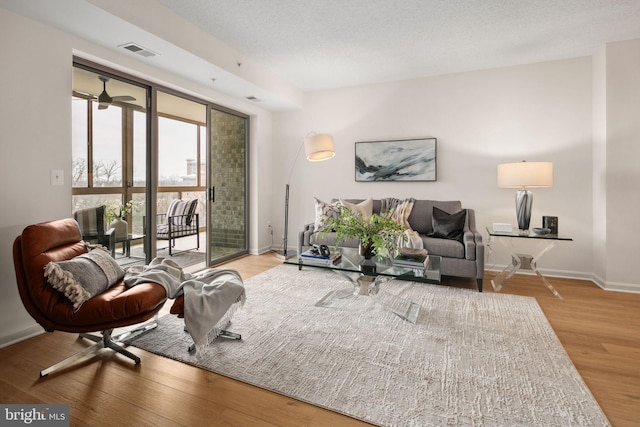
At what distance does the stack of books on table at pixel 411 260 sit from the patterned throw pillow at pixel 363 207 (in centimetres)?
149

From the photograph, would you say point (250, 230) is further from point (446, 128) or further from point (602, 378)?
point (602, 378)

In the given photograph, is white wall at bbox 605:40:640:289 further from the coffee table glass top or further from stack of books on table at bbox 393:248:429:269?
stack of books on table at bbox 393:248:429:269

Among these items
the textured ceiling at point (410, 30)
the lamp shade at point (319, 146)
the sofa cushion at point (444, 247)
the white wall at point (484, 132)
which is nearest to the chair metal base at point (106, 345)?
the lamp shade at point (319, 146)

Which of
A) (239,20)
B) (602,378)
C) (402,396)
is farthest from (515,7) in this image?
(402,396)

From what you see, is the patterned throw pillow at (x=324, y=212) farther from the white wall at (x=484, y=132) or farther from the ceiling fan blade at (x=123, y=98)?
the ceiling fan blade at (x=123, y=98)

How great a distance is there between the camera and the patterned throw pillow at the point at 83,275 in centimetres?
198

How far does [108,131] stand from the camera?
336cm

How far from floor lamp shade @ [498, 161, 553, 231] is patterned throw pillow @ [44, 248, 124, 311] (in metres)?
4.02

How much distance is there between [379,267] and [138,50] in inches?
121

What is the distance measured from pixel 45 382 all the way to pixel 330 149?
3.39 meters

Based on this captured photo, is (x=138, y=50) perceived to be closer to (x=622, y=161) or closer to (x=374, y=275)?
(x=374, y=275)

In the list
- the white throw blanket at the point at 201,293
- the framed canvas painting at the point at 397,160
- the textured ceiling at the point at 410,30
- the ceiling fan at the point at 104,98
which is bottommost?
the white throw blanket at the point at 201,293

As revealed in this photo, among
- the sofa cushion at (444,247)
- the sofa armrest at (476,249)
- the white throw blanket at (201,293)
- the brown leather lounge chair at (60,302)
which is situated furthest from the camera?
the sofa cushion at (444,247)

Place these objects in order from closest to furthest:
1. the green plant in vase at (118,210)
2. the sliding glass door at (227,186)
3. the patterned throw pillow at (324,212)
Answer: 1. the green plant in vase at (118,210)
2. the patterned throw pillow at (324,212)
3. the sliding glass door at (227,186)
